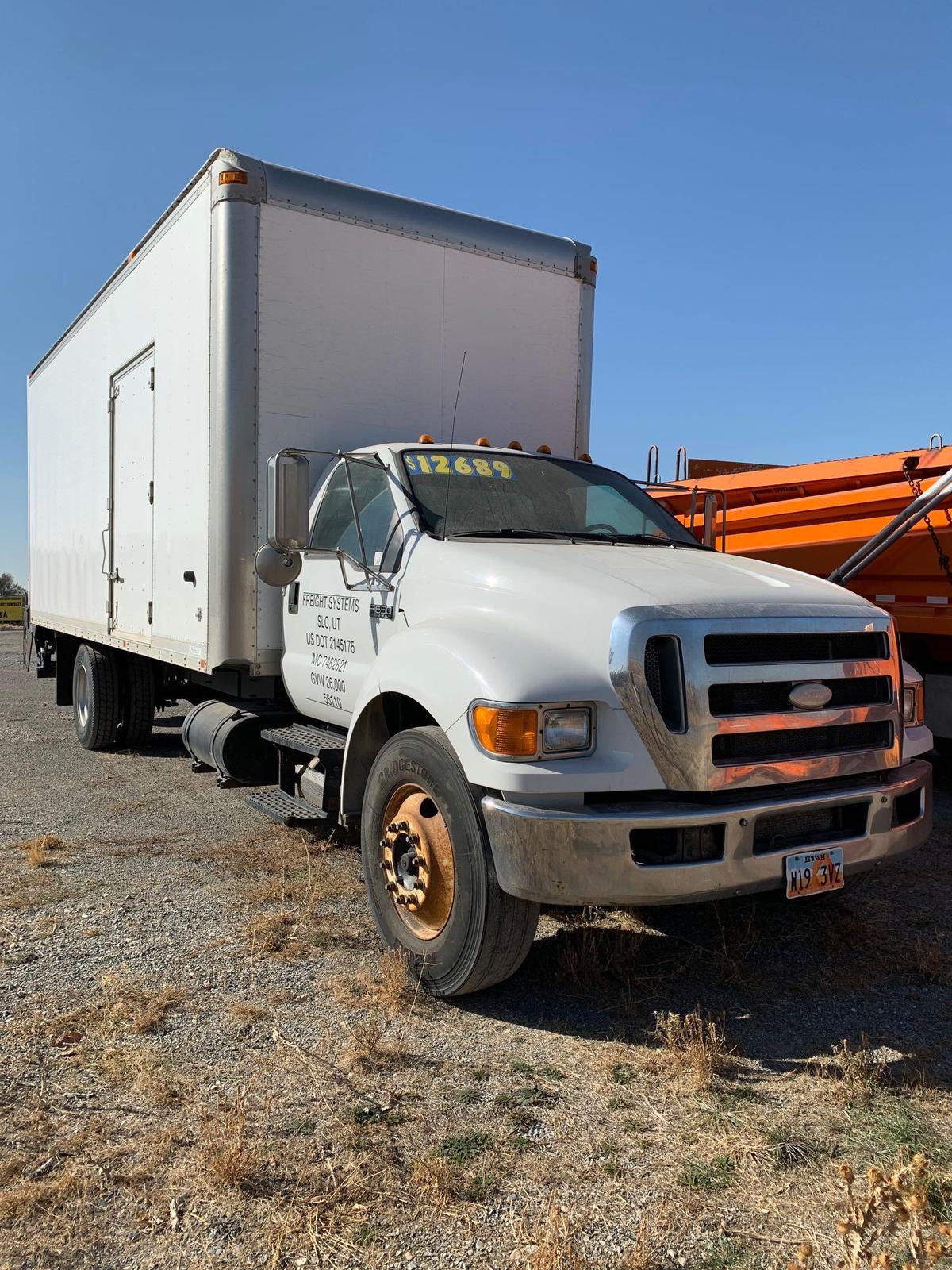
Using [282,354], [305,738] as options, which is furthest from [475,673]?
[282,354]

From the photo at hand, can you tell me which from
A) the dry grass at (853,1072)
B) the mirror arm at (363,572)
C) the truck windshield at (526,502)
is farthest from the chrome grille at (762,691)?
the mirror arm at (363,572)

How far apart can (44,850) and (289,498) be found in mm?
2749

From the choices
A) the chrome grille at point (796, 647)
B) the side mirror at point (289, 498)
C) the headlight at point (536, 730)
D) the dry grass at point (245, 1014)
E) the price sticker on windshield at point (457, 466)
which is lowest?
the dry grass at point (245, 1014)

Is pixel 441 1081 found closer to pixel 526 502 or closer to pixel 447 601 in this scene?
pixel 447 601

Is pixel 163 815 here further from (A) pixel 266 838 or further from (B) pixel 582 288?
(B) pixel 582 288

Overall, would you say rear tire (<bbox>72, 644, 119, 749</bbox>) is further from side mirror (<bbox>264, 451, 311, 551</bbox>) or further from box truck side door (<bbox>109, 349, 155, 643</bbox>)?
side mirror (<bbox>264, 451, 311, 551</bbox>)

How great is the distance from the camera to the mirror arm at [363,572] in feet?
15.1

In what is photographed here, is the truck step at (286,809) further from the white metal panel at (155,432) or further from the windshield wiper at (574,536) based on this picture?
the windshield wiper at (574,536)

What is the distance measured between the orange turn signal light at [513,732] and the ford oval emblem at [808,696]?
3.24ft

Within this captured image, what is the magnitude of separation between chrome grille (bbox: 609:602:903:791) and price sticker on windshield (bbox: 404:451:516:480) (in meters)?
1.82

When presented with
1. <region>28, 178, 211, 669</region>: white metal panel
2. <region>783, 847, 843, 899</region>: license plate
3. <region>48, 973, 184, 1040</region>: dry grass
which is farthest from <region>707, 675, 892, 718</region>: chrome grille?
<region>28, 178, 211, 669</region>: white metal panel

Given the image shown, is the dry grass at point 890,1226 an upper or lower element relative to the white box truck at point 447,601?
lower

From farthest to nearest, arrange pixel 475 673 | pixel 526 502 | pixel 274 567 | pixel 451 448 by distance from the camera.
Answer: pixel 451 448, pixel 526 502, pixel 274 567, pixel 475 673

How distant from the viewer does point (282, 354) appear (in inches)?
222
